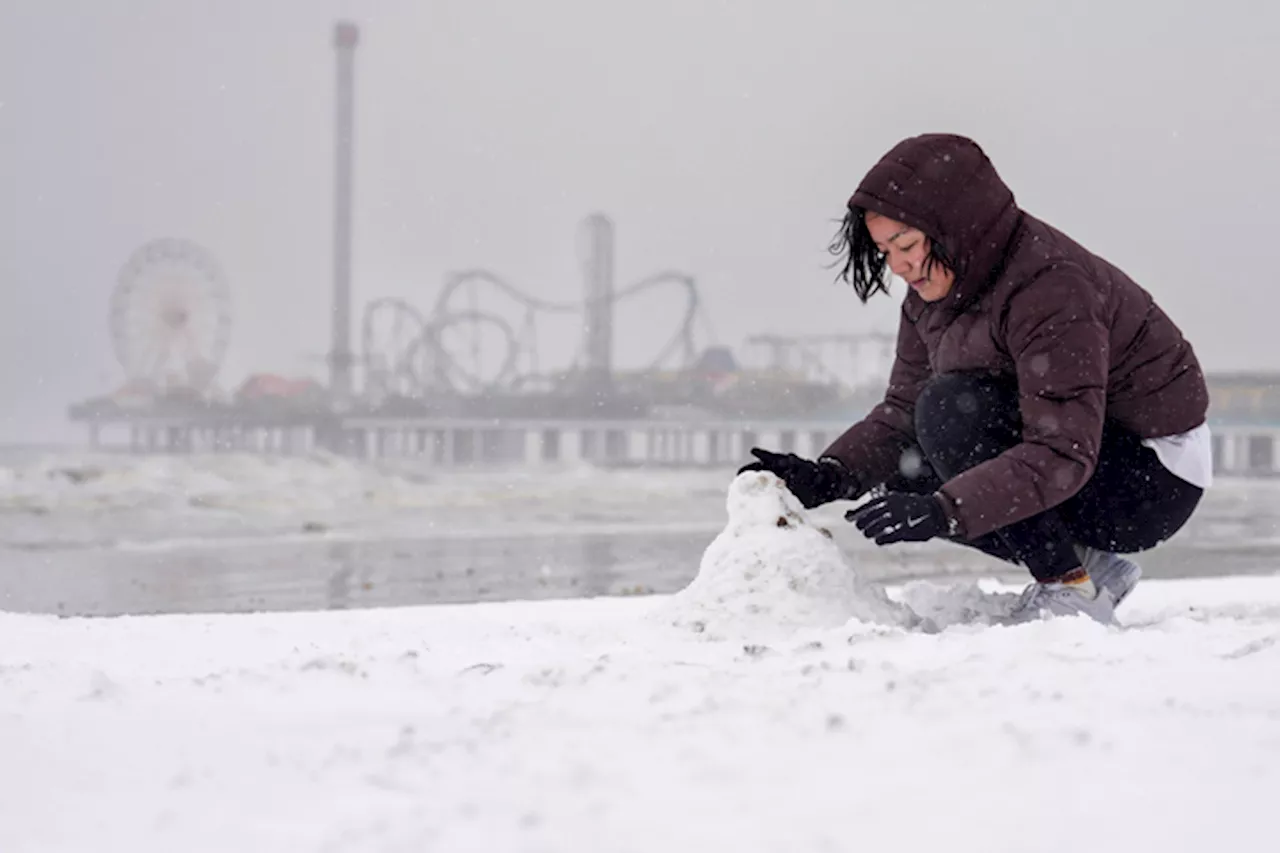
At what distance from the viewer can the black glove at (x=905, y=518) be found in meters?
1.62

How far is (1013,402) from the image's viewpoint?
1882 millimetres

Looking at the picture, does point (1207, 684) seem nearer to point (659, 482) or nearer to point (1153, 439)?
point (1153, 439)

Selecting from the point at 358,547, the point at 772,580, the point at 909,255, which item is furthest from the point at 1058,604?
the point at 358,547

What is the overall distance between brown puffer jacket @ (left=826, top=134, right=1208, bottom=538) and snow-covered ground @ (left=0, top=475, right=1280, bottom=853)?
8.5 inches

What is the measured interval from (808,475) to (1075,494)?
426mm

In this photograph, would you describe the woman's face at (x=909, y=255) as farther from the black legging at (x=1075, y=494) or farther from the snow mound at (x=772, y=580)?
the snow mound at (x=772, y=580)

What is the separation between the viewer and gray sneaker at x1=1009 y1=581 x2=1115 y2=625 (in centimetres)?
184

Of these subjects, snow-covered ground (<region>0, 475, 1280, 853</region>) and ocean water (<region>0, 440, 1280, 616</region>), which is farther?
ocean water (<region>0, 440, 1280, 616</region>)

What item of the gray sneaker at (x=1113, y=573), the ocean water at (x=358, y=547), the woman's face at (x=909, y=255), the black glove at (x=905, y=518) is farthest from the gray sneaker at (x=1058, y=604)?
the ocean water at (x=358, y=547)

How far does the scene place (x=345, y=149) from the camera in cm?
4694

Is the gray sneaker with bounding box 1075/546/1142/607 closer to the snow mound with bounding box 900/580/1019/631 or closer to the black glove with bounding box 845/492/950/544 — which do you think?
the snow mound with bounding box 900/580/1019/631

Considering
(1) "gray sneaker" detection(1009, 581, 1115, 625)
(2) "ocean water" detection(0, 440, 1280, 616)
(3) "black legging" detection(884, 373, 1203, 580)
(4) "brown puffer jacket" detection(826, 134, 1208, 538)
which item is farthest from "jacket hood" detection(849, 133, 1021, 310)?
(2) "ocean water" detection(0, 440, 1280, 616)

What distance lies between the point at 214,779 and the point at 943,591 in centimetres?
148

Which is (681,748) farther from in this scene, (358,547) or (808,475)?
(358,547)
